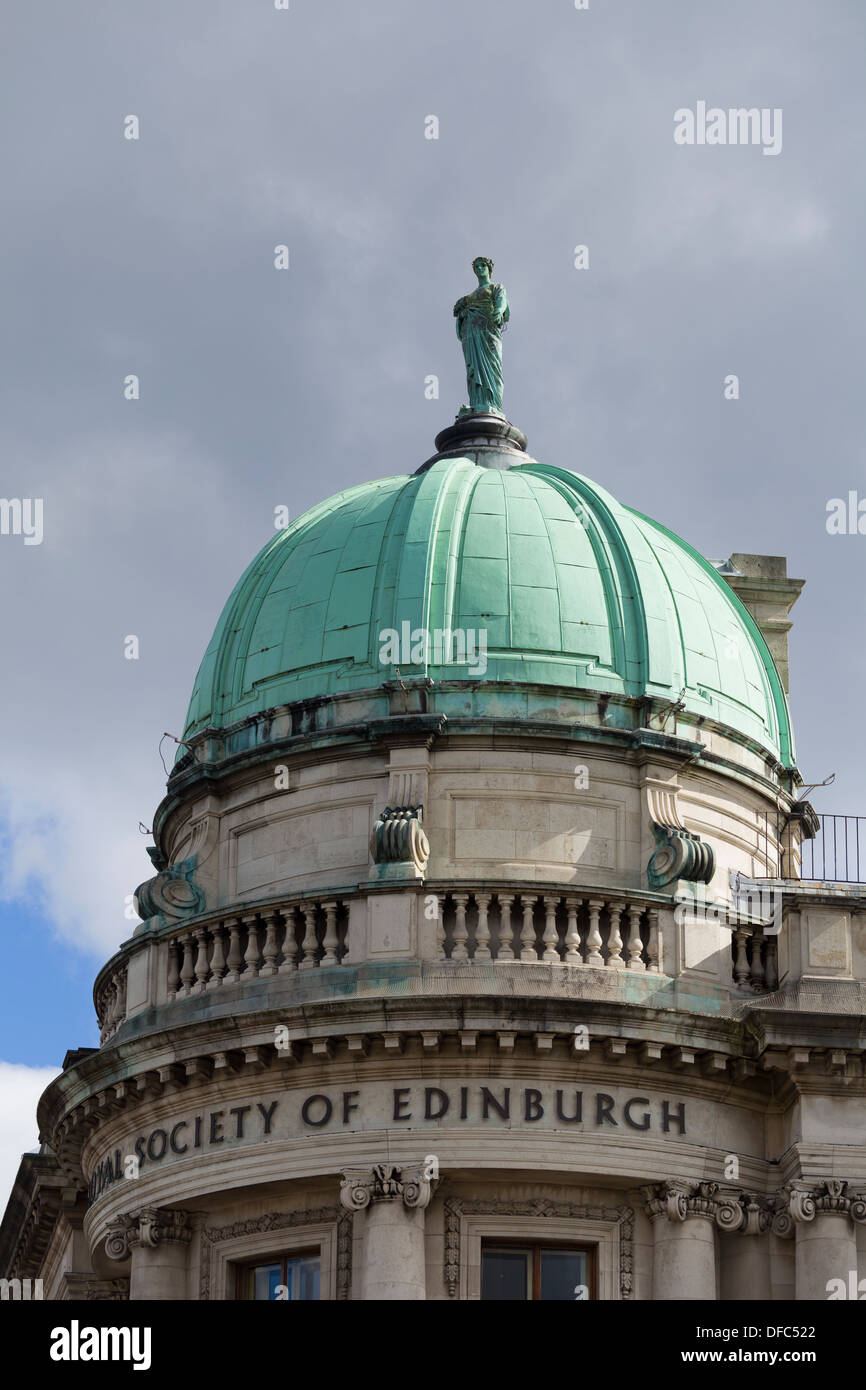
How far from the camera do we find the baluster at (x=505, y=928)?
33188 millimetres

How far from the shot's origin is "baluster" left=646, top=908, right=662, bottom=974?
33594mm

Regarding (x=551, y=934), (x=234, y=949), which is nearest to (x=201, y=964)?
(x=234, y=949)

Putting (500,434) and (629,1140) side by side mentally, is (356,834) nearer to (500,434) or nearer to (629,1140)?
(629,1140)

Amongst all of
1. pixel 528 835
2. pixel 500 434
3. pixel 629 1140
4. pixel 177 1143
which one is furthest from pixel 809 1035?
pixel 500 434

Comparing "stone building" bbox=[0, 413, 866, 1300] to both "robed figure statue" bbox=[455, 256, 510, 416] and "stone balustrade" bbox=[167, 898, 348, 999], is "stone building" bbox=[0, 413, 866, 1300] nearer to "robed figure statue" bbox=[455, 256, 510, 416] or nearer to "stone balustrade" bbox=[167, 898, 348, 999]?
"stone balustrade" bbox=[167, 898, 348, 999]

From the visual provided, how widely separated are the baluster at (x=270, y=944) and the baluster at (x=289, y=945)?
4.5 inches

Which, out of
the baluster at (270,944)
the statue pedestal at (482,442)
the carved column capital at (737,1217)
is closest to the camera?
the carved column capital at (737,1217)

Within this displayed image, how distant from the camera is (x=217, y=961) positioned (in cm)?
3456

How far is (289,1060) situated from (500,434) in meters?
12.0

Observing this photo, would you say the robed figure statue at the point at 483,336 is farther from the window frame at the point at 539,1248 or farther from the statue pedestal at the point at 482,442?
the window frame at the point at 539,1248

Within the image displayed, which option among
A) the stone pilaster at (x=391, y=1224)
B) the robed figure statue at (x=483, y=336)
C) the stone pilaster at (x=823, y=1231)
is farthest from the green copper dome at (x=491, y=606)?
the stone pilaster at (x=823, y=1231)

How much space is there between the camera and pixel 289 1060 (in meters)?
32.8

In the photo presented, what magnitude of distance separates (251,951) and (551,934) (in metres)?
3.89

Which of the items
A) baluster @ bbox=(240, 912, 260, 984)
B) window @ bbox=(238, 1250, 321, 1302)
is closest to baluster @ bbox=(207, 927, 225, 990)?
baluster @ bbox=(240, 912, 260, 984)
